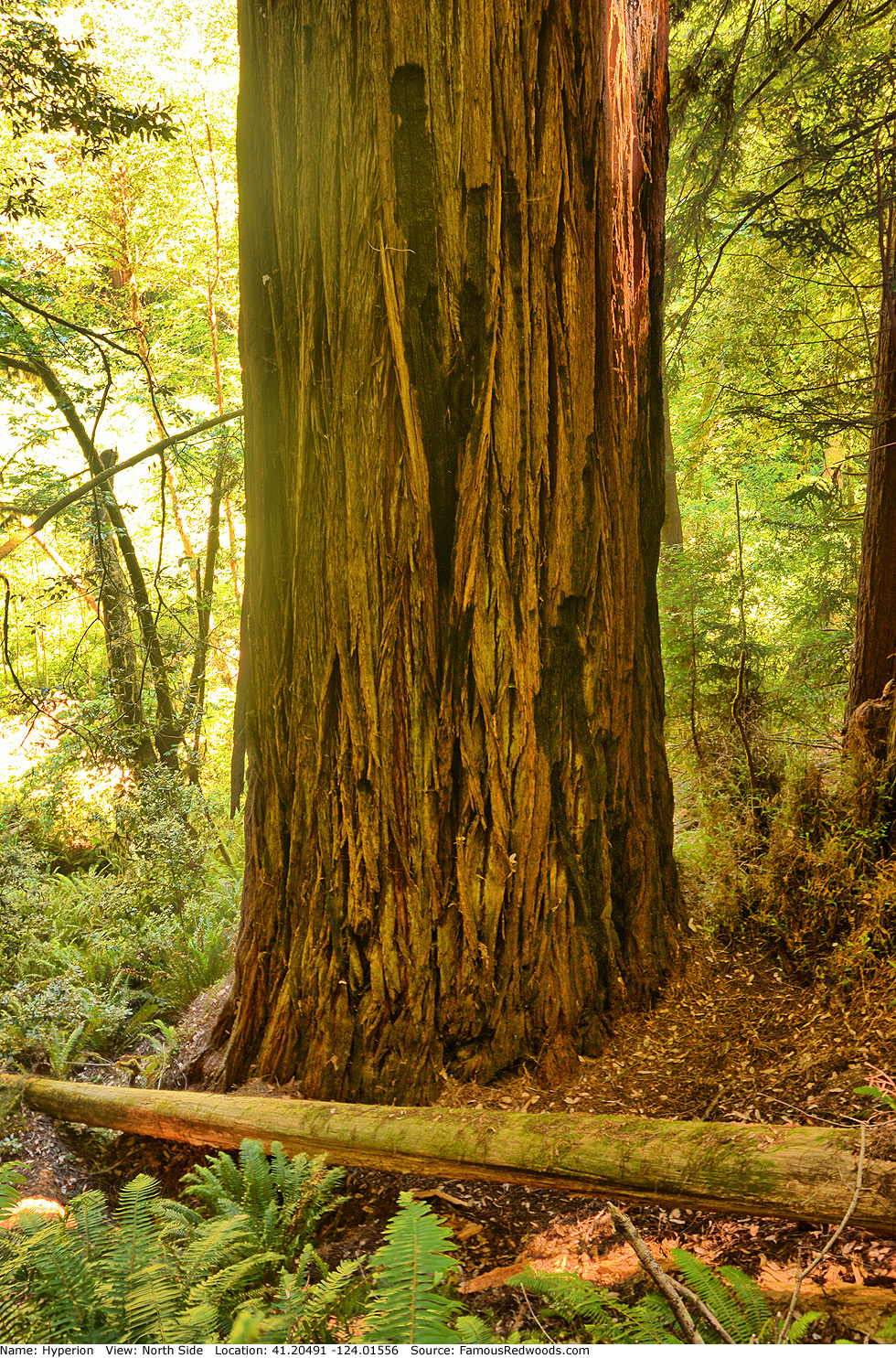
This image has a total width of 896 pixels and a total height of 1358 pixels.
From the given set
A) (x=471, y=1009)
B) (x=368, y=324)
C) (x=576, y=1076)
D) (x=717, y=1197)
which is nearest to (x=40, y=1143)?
(x=471, y=1009)

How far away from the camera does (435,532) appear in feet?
9.03

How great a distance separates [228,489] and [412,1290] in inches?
328

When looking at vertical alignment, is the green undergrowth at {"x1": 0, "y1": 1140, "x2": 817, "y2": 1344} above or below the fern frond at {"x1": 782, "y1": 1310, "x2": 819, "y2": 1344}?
below

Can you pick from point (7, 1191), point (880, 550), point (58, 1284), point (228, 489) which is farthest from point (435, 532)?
point (228, 489)

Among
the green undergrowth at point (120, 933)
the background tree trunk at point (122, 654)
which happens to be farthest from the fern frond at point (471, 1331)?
the background tree trunk at point (122, 654)

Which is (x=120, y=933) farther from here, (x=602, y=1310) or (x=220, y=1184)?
(x=602, y=1310)

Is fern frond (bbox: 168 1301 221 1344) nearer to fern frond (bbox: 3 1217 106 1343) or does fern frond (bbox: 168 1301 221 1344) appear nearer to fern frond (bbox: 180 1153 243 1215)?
fern frond (bbox: 3 1217 106 1343)

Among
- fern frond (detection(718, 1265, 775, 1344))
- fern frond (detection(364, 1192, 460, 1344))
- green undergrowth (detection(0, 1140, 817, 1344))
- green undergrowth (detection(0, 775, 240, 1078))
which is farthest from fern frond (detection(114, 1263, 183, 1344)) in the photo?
green undergrowth (detection(0, 775, 240, 1078))

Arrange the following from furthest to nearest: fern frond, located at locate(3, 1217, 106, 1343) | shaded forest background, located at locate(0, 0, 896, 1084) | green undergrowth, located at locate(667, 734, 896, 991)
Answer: shaded forest background, located at locate(0, 0, 896, 1084) → green undergrowth, located at locate(667, 734, 896, 991) → fern frond, located at locate(3, 1217, 106, 1343)

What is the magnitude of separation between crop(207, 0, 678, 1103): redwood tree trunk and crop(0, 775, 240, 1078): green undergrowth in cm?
186

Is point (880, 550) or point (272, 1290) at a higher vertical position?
point (880, 550)

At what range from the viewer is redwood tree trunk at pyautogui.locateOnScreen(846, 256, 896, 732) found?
→ 4.87 meters

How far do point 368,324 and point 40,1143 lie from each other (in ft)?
11.6

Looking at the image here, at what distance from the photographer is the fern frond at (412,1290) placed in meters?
1.62
